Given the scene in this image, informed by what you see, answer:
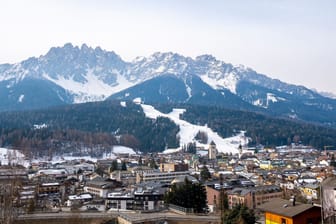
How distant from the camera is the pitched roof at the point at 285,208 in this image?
17.3 metres

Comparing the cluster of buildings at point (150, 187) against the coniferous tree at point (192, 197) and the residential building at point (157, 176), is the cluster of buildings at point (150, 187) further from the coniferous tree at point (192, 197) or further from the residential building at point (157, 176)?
the coniferous tree at point (192, 197)

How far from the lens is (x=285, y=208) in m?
18.2

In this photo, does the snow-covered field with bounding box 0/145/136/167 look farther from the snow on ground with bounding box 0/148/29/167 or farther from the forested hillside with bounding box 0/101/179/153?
the forested hillside with bounding box 0/101/179/153

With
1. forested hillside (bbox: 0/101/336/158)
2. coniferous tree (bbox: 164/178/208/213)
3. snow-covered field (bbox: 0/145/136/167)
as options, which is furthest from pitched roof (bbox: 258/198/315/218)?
forested hillside (bbox: 0/101/336/158)

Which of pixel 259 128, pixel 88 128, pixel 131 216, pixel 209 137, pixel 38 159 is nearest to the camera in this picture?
pixel 131 216

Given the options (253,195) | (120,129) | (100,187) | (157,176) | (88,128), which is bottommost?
(253,195)

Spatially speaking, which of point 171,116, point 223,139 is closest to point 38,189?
point 223,139

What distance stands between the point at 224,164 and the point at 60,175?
2967cm

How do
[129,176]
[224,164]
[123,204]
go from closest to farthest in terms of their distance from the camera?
[123,204]
[129,176]
[224,164]

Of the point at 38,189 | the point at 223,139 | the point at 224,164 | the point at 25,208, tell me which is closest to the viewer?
the point at 25,208

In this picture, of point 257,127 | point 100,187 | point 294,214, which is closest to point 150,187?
point 100,187

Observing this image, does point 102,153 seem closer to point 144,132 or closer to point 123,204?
point 144,132

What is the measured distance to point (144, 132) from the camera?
4700 inches

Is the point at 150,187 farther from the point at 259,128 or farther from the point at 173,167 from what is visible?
the point at 259,128
